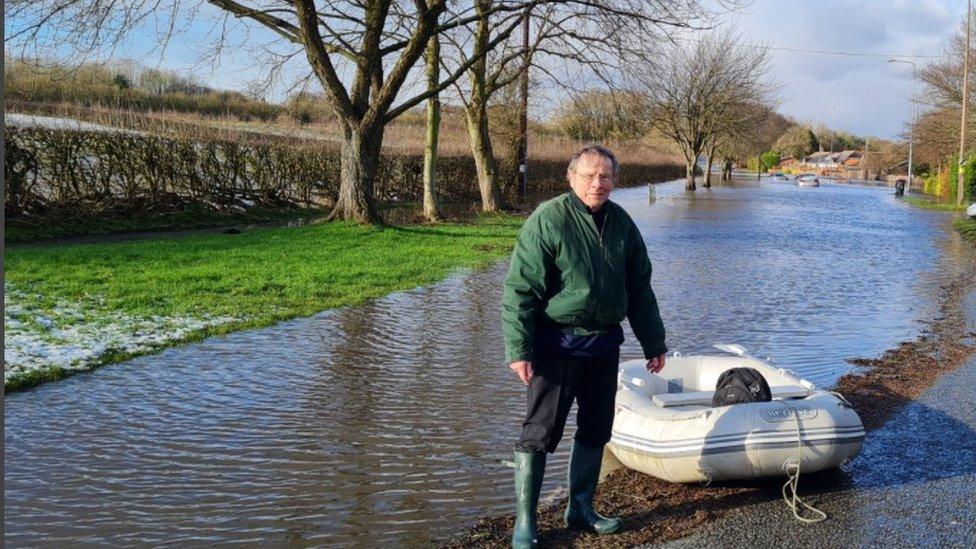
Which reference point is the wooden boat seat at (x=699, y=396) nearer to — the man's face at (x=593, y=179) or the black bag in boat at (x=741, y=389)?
the black bag in boat at (x=741, y=389)

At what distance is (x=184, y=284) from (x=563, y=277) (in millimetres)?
8357

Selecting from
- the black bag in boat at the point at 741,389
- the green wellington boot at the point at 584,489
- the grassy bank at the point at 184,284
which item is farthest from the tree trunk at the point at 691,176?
the green wellington boot at the point at 584,489

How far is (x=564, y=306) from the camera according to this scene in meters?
4.42

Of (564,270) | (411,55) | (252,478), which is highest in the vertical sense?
(411,55)

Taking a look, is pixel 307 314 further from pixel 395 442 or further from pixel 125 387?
pixel 395 442

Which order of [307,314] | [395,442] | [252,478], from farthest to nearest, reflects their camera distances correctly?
[307,314], [395,442], [252,478]

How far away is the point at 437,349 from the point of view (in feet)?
30.5

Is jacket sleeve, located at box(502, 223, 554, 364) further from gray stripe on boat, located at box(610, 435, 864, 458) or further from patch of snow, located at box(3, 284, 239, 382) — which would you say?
patch of snow, located at box(3, 284, 239, 382)

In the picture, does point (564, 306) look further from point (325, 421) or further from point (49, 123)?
point (49, 123)

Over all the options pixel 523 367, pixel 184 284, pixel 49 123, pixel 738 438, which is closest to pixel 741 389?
pixel 738 438

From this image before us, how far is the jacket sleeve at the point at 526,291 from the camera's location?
4.35m

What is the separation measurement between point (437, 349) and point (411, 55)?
37.1ft

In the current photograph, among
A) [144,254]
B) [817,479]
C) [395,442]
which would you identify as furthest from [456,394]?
[144,254]

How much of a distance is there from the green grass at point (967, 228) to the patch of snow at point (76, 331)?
21.0 m
